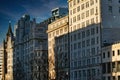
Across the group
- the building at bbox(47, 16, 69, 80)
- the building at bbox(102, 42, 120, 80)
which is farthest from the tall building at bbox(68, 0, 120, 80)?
the building at bbox(47, 16, 69, 80)

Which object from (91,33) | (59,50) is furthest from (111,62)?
(59,50)

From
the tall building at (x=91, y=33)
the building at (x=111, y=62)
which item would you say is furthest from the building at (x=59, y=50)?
the building at (x=111, y=62)

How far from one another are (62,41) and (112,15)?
3850 centimetres

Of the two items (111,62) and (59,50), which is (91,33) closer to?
(111,62)

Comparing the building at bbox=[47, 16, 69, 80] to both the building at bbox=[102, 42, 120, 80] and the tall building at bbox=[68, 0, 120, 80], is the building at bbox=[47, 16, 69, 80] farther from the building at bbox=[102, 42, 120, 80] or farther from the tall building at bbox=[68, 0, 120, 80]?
the building at bbox=[102, 42, 120, 80]

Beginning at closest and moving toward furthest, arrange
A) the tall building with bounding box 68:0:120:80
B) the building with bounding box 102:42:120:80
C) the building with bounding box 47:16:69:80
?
1. the building with bounding box 102:42:120:80
2. the tall building with bounding box 68:0:120:80
3. the building with bounding box 47:16:69:80

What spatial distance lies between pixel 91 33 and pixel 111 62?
57.5ft

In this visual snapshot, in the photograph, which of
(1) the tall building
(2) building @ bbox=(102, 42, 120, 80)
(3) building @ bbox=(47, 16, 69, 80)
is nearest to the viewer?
(2) building @ bbox=(102, 42, 120, 80)

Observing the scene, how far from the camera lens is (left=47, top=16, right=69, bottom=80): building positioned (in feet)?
561

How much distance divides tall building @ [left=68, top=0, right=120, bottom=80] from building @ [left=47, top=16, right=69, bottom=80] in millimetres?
5863

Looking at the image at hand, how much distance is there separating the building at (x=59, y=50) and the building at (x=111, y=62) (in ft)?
76.7

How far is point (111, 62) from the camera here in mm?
139625

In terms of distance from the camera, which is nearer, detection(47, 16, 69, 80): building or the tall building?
the tall building

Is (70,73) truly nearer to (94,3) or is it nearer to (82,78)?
(82,78)
